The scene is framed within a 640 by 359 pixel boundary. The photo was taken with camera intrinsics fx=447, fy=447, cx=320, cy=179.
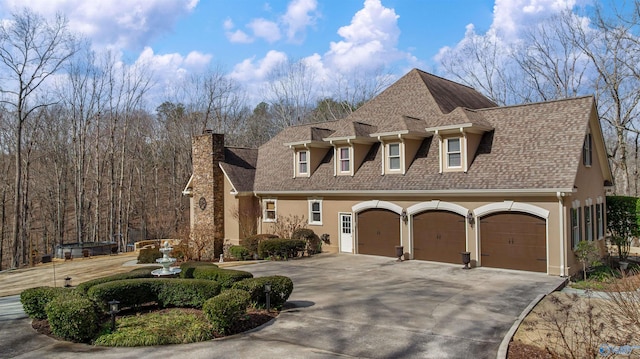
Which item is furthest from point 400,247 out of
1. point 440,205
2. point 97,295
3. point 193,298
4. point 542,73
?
point 542,73

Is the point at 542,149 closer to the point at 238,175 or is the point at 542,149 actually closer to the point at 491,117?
the point at 491,117

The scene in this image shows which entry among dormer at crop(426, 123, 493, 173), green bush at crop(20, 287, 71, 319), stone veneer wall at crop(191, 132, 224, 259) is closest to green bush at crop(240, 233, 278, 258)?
stone veneer wall at crop(191, 132, 224, 259)

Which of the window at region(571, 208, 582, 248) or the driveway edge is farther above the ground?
the window at region(571, 208, 582, 248)

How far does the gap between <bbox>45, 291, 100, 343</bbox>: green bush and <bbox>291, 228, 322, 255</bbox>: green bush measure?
13.4 meters

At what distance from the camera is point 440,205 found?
18656 millimetres

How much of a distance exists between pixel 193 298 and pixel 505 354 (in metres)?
7.53

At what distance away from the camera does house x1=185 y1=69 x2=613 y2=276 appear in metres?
16.5

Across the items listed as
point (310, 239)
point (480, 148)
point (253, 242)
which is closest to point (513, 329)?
point (480, 148)

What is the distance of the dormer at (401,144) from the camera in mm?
20125

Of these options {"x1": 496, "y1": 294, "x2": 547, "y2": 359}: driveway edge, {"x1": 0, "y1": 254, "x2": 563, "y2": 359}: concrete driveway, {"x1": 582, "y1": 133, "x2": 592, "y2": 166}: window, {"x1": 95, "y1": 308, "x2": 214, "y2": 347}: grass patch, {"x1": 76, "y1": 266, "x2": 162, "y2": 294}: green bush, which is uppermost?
{"x1": 582, "y1": 133, "x2": 592, "y2": 166}: window

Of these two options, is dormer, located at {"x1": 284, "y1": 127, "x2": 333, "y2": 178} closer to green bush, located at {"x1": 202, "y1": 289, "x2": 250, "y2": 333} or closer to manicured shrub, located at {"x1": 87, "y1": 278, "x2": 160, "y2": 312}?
manicured shrub, located at {"x1": 87, "y1": 278, "x2": 160, "y2": 312}

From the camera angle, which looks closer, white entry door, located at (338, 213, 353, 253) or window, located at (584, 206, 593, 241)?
window, located at (584, 206, 593, 241)

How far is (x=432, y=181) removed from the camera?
19.0 meters

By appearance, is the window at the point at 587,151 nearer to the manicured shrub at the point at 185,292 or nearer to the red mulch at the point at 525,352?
the red mulch at the point at 525,352
